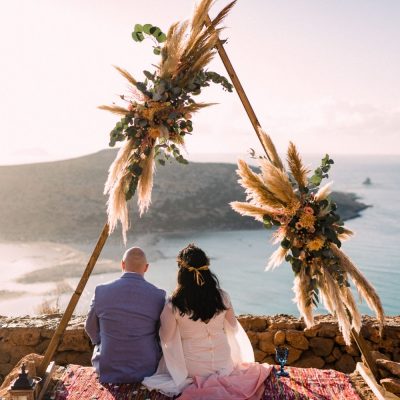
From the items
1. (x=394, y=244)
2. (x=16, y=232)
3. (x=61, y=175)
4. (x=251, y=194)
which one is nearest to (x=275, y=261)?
(x=251, y=194)

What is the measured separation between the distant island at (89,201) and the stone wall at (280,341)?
46.5 feet

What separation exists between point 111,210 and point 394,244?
19805 millimetres

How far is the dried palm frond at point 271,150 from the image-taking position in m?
3.64

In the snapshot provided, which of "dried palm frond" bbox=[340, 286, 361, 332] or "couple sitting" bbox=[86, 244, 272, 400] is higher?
"dried palm frond" bbox=[340, 286, 361, 332]

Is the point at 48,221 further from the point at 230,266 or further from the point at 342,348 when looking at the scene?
the point at 342,348

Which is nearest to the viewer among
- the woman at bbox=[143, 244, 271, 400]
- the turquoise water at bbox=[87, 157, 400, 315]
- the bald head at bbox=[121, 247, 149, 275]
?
the woman at bbox=[143, 244, 271, 400]

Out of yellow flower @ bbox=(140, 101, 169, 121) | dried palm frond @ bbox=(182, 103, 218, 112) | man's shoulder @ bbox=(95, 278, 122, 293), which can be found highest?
dried palm frond @ bbox=(182, 103, 218, 112)

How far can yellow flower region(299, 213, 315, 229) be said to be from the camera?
3488 mm

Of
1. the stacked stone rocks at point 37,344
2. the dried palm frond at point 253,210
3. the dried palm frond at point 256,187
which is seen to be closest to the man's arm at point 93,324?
the dried palm frond at point 253,210

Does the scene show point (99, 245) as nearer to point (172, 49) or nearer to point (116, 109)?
point (116, 109)

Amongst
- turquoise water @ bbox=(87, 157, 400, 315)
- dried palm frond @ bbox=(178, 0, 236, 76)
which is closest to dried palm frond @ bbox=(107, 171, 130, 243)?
dried palm frond @ bbox=(178, 0, 236, 76)

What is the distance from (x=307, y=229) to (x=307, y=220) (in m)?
0.08

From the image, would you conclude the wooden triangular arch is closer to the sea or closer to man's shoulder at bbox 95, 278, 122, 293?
man's shoulder at bbox 95, 278, 122, 293

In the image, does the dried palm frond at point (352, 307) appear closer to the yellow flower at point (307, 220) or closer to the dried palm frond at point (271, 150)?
the yellow flower at point (307, 220)
